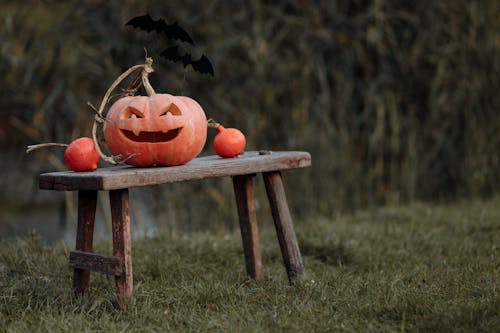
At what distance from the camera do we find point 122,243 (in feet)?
10.3

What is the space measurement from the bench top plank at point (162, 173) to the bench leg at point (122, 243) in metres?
0.12

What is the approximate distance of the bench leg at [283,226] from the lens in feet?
12.4

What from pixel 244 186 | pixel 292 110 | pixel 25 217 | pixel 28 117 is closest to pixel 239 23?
pixel 292 110

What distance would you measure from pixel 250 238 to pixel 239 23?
8.54 ft

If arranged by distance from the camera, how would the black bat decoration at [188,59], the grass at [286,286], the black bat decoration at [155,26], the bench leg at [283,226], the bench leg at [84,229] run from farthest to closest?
the bench leg at [283,226]
the black bat decoration at [188,59]
the black bat decoration at [155,26]
the bench leg at [84,229]
the grass at [286,286]

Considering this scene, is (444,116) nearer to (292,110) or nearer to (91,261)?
(292,110)

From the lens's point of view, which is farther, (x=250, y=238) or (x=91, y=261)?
(x=250, y=238)

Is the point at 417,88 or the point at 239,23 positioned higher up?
the point at 239,23

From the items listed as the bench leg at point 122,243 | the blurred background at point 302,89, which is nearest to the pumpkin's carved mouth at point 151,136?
the bench leg at point 122,243

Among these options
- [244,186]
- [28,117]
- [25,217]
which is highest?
[28,117]

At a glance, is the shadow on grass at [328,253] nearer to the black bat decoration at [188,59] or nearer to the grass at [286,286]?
the grass at [286,286]

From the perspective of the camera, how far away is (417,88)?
634cm

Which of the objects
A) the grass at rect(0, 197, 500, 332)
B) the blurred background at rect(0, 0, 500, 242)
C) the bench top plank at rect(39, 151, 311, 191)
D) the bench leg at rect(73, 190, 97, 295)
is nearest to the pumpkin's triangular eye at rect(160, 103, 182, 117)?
the bench top plank at rect(39, 151, 311, 191)

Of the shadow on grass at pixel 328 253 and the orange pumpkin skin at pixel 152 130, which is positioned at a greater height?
the orange pumpkin skin at pixel 152 130
